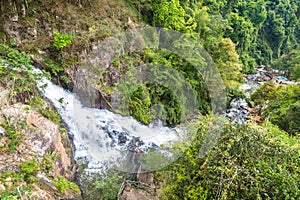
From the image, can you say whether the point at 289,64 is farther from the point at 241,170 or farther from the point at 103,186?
the point at 241,170

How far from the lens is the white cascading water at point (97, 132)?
8109 mm

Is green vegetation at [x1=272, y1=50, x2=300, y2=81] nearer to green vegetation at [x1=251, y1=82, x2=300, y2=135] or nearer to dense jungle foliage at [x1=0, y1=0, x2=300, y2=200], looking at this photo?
dense jungle foliage at [x1=0, y1=0, x2=300, y2=200]

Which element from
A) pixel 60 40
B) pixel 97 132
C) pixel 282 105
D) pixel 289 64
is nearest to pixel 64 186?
pixel 97 132

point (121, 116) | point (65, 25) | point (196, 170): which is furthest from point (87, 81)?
point (196, 170)

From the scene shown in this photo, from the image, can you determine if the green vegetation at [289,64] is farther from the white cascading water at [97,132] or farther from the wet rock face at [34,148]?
the wet rock face at [34,148]

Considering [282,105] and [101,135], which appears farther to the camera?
[282,105]

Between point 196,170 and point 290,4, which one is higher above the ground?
point 290,4

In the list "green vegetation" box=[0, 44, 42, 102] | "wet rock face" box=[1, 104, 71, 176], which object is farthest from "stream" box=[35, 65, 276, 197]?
"wet rock face" box=[1, 104, 71, 176]

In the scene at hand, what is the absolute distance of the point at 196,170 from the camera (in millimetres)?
4758

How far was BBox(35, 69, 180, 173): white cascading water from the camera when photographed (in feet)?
26.6

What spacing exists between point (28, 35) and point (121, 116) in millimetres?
4788

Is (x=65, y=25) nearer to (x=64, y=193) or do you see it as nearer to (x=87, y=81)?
(x=87, y=81)

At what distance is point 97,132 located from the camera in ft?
29.7

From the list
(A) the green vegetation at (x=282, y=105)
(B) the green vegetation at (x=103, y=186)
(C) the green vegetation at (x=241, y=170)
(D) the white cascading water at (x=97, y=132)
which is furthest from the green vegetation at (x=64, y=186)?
(A) the green vegetation at (x=282, y=105)
